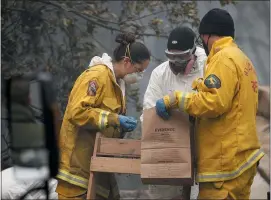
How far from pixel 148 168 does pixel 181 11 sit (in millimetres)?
3711

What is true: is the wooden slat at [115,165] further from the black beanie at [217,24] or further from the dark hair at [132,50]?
the black beanie at [217,24]

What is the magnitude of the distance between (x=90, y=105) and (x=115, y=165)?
1.47 ft

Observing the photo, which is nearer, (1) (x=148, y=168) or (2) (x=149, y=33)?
(1) (x=148, y=168)

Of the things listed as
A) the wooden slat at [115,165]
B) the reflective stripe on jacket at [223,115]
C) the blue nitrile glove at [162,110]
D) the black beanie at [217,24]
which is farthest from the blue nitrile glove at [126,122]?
the black beanie at [217,24]

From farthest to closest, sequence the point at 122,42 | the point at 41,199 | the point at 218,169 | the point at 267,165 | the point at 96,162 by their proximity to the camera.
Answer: the point at 267,165 < the point at 41,199 < the point at 122,42 < the point at 96,162 < the point at 218,169

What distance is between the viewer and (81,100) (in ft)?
16.1

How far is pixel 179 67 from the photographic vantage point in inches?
216

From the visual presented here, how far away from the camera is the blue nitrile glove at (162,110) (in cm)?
456

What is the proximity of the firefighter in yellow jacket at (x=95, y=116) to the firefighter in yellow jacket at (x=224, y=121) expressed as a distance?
0.52 m

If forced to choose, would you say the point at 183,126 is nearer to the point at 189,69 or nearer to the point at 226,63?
the point at 226,63

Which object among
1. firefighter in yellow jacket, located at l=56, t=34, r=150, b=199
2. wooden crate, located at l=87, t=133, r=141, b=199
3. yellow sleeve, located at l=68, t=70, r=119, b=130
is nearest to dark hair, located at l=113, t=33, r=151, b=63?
firefighter in yellow jacket, located at l=56, t=34, r=150, b=199

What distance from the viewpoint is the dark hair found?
5.17 m

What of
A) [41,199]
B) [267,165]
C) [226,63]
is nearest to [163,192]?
[267,165]

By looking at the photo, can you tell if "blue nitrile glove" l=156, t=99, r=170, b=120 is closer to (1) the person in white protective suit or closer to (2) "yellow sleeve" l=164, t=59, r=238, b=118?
(2) "yellow sleeve" l=164, t=59, r=238, b=118
